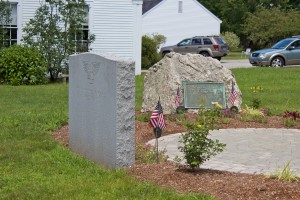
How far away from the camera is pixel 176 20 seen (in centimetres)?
5488

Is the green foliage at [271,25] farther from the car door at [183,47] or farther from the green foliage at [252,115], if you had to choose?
the green foliage at [252,115]

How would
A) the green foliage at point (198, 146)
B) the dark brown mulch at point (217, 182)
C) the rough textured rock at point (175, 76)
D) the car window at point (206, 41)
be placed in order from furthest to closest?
the car window at point (206, 41) → the rough textured rock at point (175, 76) → the green foliage at point (198, 146) → the dark brown mulch at point (217, 182)

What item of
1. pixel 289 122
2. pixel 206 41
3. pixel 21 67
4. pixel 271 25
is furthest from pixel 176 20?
pixel 289 122

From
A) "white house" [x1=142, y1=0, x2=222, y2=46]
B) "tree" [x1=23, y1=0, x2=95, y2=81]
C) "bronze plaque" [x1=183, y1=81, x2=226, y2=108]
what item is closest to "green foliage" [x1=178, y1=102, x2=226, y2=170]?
"bronze plaque" [x1=183, y1=81, x2=226, y2=108]

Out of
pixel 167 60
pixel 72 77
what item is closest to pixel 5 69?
pixel 167 60

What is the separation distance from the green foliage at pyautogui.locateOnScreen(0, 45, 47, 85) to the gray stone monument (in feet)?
41.3

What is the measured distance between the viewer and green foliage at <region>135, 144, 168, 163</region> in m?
8.55

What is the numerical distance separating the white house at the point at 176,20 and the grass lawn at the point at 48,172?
133 feet

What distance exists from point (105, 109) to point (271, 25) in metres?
52.6

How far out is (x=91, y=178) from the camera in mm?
7605

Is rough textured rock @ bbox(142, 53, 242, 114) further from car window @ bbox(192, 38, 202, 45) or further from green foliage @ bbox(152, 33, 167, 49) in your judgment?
green foliage @ bbox(152, 33, 167, 49)

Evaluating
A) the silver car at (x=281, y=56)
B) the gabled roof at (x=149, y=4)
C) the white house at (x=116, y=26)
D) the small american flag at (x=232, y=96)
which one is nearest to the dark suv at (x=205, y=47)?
the silver car at (x=281, y=56)

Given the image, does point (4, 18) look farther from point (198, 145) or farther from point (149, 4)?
point (149, 4)

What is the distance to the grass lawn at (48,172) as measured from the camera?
22.6 ft
